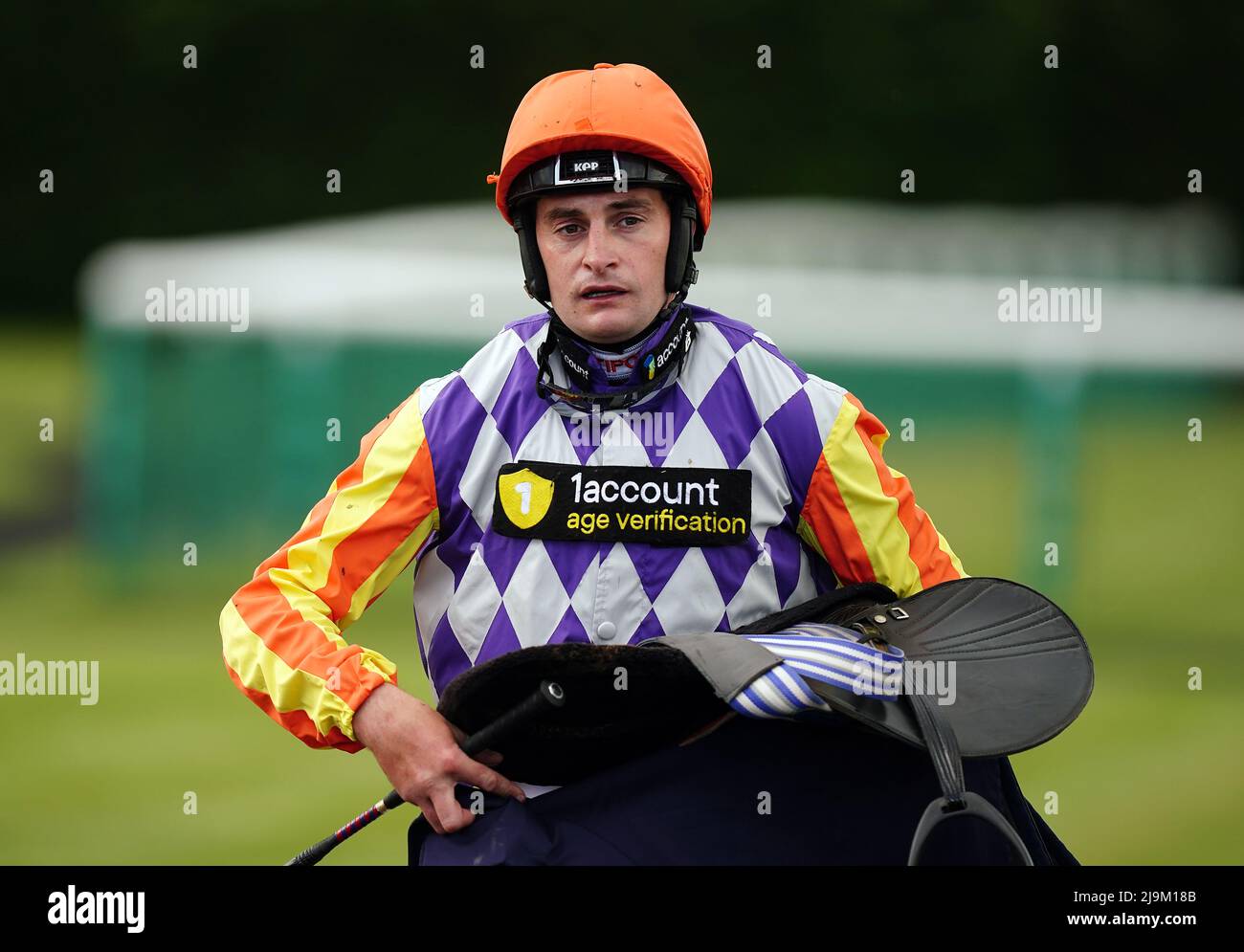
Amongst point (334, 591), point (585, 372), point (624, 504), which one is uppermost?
point (585, 372)

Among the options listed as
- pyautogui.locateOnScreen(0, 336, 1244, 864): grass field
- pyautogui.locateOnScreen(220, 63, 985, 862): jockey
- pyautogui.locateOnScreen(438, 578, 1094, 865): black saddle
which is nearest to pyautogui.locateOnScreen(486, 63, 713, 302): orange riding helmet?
pyautogui.locateOnScreen(220, 63, 985, 862): jockey

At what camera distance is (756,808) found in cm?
201

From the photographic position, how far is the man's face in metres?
2.22

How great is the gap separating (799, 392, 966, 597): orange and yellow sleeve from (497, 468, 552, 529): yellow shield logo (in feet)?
1.17

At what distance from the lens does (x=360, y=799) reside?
506cm

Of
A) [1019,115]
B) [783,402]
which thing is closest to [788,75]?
[1019,115]

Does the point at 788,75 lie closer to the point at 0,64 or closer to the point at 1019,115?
the point at 1019,115

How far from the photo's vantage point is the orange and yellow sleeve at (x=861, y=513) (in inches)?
87.1

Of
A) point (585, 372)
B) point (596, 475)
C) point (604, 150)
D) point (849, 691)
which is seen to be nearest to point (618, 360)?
point (585, 372)

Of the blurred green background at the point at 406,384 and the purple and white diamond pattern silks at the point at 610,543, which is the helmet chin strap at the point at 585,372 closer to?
the purple and white diamond pattern silks at the point at 610,543

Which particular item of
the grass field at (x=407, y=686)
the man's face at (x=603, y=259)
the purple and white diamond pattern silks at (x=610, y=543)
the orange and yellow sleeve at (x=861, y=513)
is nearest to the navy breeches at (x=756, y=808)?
the purple and white diamond pattern silks at (x=610, y=543)

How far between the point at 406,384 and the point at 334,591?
16.9 ft

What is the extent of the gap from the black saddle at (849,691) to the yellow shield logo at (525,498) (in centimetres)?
26

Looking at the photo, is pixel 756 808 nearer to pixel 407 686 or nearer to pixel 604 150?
pixel 604 150
